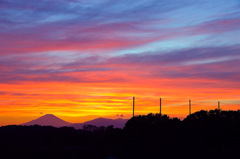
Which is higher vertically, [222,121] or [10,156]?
[222,121]

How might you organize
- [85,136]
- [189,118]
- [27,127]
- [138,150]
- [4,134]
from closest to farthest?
1. [138,150]
2. [189,118]
3. [85,136]
4. [4,134]
5. [27,127]

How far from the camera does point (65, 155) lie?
46.1m

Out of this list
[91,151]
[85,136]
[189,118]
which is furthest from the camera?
[85,136]

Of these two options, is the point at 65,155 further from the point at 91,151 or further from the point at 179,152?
the point at 179,152

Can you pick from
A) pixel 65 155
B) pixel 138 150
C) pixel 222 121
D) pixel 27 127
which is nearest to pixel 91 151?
pixel 65 155

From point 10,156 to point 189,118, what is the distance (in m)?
35.9

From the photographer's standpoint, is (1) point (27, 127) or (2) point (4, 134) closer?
(2) point (4, 134)

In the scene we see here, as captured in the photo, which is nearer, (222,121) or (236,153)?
(236,153)

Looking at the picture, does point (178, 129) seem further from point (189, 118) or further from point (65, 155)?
point (65, 155)

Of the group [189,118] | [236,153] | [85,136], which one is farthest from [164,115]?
[236,153]

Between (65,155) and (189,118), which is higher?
(189,118)

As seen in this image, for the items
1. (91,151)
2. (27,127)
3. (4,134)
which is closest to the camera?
(91,151)

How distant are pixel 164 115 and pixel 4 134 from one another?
161 ft

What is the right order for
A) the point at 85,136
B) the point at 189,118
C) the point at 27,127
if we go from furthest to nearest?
the point at 27,127 → the point at 85,136 → the point at 189,118
